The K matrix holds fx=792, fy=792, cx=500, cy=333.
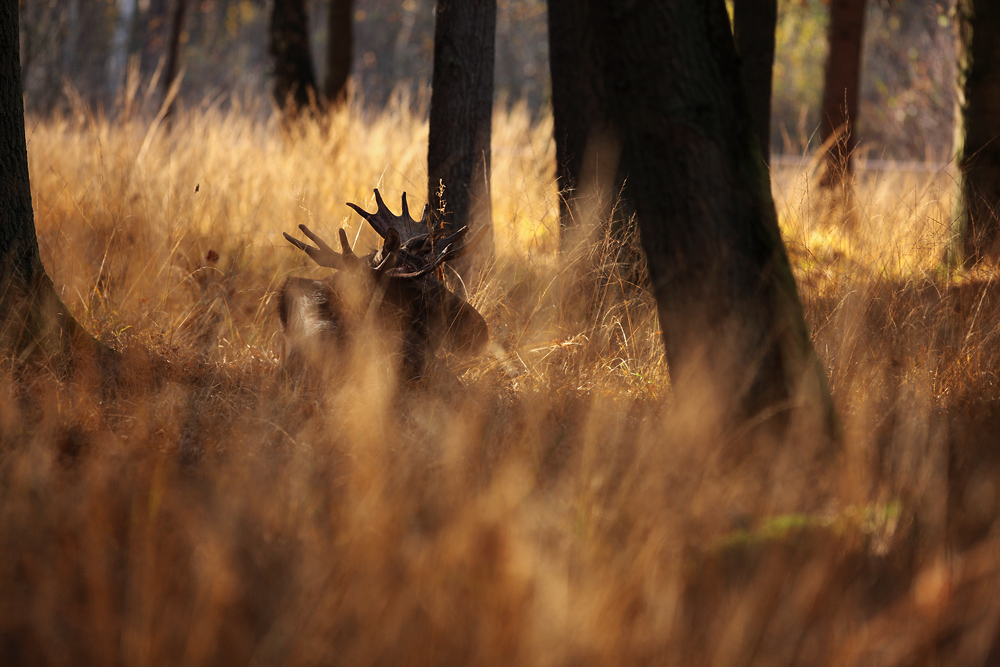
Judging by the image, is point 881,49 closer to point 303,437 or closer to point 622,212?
point 622,212

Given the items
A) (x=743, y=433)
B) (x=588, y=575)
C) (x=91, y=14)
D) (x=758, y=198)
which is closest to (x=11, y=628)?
(x=588, y=575)

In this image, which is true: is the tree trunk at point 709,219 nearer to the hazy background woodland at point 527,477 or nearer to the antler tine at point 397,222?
the hazy background woodland at point 527,477

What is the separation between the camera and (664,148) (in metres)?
2.29

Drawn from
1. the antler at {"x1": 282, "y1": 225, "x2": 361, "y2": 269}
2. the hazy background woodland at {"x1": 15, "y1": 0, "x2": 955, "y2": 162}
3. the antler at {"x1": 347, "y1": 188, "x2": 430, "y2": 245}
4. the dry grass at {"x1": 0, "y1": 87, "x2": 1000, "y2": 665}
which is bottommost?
the dry grass at {"x1": 0, "y1": 87, "x2": 1000, "y2": 665}

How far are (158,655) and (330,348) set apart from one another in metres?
1.64

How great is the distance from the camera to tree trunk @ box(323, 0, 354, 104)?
927cm

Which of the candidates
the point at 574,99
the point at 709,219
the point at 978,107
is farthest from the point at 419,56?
the point at 709,219

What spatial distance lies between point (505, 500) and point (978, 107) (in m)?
4.21

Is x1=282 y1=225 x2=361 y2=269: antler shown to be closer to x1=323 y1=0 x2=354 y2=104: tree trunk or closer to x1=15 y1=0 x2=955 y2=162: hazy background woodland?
x1=15 y1=0 x2=955 y2=162: hazy background woodland

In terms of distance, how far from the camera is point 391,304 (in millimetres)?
3385

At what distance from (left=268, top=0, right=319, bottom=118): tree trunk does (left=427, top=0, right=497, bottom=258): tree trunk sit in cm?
544

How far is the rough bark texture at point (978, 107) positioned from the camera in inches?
175

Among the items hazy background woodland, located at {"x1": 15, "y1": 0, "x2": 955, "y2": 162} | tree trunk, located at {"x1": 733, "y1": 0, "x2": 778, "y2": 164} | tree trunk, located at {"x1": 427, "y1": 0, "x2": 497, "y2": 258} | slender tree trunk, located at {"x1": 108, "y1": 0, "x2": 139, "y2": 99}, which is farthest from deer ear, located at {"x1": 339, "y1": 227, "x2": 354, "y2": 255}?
slender tree trunk, located at {"x1": 108, "y1": 0, "x2": 139, "y2": 99}

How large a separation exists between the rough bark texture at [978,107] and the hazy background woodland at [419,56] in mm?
466
